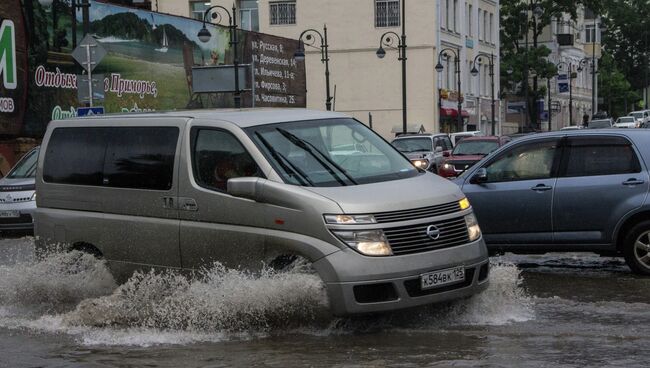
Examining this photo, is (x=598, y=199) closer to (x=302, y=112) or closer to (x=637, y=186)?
(x=637, y=186)

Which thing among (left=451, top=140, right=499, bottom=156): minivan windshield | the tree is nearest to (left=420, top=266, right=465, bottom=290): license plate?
(left=451, top=140, right=499, bottom=156): minivan windshield

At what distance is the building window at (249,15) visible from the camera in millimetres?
67438

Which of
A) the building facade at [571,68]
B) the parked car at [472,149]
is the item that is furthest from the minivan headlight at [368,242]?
the building facade at [571,68]

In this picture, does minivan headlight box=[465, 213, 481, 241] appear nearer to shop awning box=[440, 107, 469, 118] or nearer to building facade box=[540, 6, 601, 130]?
shop awning box=[440, 107, 469, 118]

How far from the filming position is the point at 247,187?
898cm

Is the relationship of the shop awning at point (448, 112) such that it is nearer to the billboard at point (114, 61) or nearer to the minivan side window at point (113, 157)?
the billboard at point (114, 61)

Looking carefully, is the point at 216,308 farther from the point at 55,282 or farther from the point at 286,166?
the point at 55,282

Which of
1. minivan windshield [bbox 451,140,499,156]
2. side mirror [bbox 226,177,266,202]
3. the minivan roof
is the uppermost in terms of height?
the minivan roof

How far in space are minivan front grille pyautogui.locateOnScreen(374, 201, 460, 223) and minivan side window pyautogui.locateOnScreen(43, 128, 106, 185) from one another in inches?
123

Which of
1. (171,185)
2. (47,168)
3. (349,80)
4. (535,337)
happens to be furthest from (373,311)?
(349,80)

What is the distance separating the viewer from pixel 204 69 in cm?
3177

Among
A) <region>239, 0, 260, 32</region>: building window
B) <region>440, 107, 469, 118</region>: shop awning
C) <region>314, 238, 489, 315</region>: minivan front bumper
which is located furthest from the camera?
<region>239, 0, 260, 32</region>: building window

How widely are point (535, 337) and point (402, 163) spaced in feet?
6.88

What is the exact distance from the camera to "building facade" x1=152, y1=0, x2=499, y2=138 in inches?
2435
